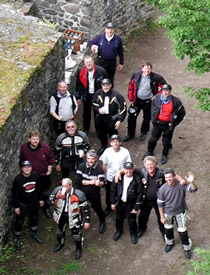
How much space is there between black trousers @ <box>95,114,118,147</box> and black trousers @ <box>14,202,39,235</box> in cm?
257

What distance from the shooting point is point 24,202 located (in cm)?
1034

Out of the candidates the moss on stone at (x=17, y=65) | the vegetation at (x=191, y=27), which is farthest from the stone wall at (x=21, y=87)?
the vegetation at (x=191, y=27)

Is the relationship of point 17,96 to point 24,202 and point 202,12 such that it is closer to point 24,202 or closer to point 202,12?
point 24,202

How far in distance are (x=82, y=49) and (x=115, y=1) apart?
1796 millimetres

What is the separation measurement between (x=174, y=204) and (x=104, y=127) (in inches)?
118

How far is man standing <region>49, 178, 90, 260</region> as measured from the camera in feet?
32.0

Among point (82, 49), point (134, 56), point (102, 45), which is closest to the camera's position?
point (102, 45)

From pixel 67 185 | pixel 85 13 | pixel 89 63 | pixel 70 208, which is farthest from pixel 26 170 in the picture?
pixel 85 13

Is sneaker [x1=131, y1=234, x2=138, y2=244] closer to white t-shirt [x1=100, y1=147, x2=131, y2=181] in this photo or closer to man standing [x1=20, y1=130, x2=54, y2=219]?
white t-shirt [x1=100, y1=147, x2=131, y2=181]

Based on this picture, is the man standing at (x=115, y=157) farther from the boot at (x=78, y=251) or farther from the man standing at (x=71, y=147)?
the boot at (x=78, y=251)

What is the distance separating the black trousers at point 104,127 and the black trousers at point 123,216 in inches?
86.6

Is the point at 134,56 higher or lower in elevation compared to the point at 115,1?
lower

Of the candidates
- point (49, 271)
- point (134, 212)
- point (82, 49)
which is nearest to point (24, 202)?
point (49, 271)

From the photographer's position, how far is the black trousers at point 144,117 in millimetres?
12594
